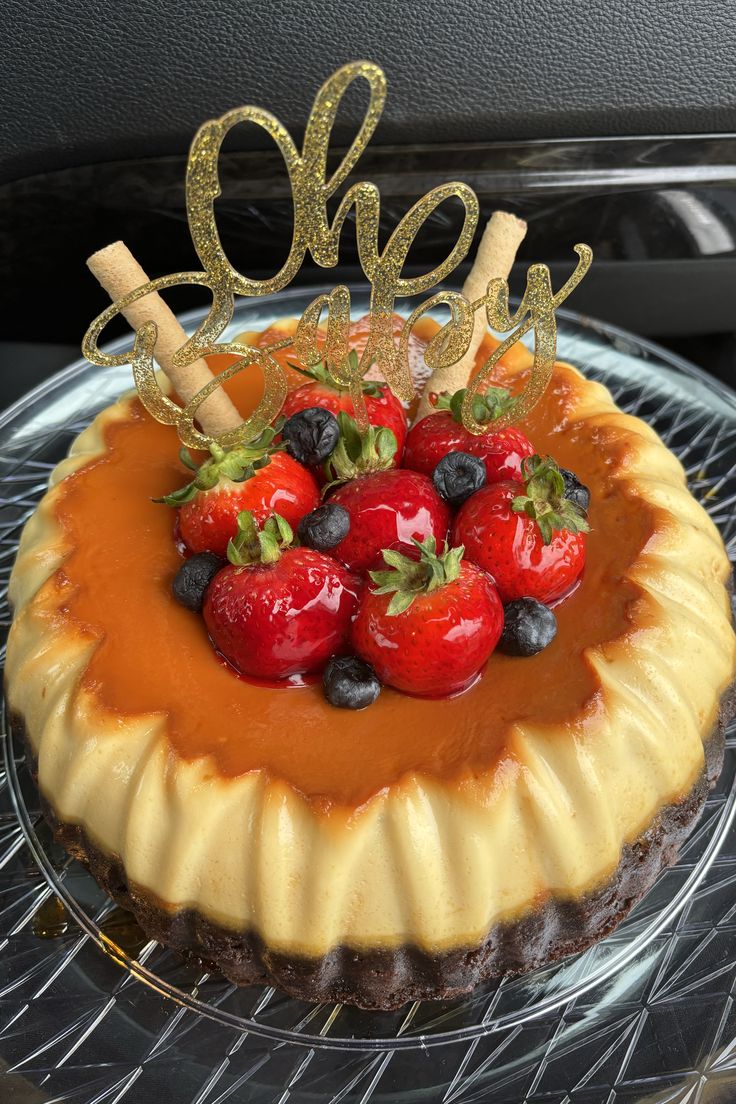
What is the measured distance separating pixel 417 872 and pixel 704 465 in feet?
4.51

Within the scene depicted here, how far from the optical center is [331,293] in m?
1.60

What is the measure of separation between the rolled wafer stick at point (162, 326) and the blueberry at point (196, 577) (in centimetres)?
29

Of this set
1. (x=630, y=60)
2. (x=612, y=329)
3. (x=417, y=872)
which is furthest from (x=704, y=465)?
(x=417, y=872)

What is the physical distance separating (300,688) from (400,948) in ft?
1.31

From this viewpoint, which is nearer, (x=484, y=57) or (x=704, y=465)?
(x=704, y=465)

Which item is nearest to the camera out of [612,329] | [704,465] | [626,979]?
[626,979]

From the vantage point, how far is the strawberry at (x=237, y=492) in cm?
159

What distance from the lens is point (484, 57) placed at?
2727 millimetres

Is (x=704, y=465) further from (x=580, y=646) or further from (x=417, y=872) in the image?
(x=417, y=872)

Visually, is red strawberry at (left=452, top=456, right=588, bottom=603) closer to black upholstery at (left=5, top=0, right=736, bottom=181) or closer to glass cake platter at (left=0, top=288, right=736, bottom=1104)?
glass cake platter at (left=0, top=288, right=736, bottom=1104)

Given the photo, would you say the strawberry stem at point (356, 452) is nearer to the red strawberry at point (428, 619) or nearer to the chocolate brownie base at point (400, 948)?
the red strawberry at point (428, 619)

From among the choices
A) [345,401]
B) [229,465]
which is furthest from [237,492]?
[345,401]

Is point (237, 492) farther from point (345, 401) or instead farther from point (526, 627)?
point (526, 627)

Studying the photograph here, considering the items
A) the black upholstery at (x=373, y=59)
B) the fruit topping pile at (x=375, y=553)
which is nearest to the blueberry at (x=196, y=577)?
the fruit topping pile at (x=375, y=553)
